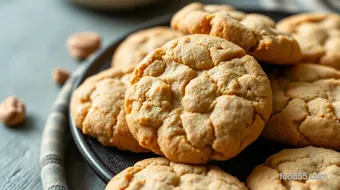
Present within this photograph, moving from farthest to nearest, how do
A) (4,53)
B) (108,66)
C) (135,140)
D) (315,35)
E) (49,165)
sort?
(4,53)
(108,66)
(315,35)
(49,165)
(135,140)

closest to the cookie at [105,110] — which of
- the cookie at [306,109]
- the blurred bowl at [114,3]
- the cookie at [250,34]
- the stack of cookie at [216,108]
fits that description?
the stack of cookie at [216,108]

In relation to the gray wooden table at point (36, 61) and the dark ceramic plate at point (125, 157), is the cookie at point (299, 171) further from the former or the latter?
the gray wooden table at point (36, 61)

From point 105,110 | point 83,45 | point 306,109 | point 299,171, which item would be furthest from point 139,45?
point 299,171

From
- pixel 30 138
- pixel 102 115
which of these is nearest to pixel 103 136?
pixel 102 115

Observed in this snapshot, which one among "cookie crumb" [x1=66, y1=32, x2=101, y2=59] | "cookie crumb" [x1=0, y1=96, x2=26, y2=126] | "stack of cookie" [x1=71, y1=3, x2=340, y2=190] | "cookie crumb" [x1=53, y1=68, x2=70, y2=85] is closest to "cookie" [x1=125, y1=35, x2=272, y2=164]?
"stack of cookie" [x1=71, y1=3, x2=340, y2=190]

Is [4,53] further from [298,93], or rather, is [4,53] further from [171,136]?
[298,93]

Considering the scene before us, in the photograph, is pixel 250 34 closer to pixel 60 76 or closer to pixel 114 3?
pixel 60 76

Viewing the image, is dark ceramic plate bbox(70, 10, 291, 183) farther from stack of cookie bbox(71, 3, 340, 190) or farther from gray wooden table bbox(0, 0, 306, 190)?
gray wooden table bbox(0, 0, 306, 190)
